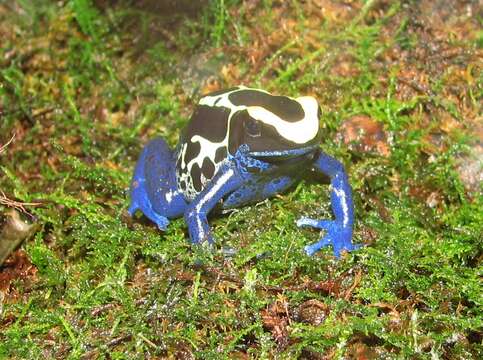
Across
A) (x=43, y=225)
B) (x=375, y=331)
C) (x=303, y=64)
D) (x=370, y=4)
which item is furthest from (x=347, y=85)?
(x=43, y=225)

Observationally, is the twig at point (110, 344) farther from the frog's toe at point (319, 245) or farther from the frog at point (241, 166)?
the frog's toe at point (319, 245)

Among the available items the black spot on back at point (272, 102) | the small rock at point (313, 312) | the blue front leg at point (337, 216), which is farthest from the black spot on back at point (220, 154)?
Result: the small rock at point (313, 312)

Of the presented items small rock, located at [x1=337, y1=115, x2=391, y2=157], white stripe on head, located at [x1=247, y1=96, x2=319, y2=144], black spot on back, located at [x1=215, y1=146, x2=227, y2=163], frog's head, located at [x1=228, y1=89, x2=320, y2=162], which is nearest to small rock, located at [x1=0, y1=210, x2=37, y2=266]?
black spot on back, located at [x1=215, y1=146, x2=227, y2=163]

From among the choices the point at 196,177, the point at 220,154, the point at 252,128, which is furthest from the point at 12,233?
the point at 252,128

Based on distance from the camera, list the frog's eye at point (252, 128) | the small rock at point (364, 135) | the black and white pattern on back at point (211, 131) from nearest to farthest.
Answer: the frog's eye at point (252, 128)
the black and white pattern on back at point (211, 131)
the small rock at point (364, 135)

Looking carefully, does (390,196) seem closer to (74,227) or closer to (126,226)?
(126,226)
